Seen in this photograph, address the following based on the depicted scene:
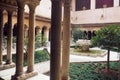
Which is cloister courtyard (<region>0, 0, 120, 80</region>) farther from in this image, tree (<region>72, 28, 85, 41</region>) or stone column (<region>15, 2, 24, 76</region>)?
tree (<region>72, 28, 85, 41</region>)

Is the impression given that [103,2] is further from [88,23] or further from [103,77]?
[103,77]

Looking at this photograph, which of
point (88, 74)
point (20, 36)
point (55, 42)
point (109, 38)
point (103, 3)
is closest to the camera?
point (55, 42)

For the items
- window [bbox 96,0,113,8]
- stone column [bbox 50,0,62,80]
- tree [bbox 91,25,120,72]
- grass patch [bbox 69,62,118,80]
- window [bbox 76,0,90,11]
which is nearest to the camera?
stone column [bbox 50,0,62,80]

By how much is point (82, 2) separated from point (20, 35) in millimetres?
24102

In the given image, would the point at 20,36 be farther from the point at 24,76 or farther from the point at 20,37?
the point at 24,76

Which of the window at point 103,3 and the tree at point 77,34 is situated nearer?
the tree at point 77,34

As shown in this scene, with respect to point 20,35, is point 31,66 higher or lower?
lower

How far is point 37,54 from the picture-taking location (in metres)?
13.1

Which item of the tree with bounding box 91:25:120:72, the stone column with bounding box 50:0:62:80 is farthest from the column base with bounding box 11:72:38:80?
the tree with bounding box 91:25:120:72

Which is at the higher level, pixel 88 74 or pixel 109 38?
pixel 109 38

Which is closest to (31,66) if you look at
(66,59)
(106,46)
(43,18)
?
(66,59)

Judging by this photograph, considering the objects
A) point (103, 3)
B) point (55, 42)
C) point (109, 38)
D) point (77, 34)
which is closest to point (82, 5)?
point (103, 3)

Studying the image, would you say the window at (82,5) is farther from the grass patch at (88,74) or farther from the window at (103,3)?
the grass patch at (88,74)

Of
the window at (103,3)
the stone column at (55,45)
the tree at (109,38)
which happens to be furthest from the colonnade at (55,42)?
the window at (103,3)
